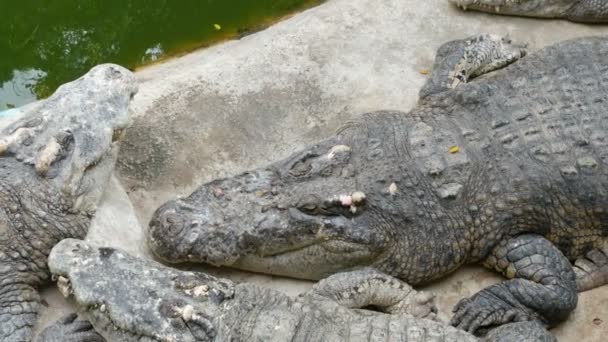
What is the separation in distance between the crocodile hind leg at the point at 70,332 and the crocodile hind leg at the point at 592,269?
7.88ft

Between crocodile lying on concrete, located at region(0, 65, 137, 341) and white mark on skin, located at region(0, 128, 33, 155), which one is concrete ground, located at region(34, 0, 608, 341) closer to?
crocodile lying on concrete, located at region(0, 65, 137, 341)

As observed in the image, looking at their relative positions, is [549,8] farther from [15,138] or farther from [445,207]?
[15,138]

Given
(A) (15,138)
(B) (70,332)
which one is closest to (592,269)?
(B) (70,332)

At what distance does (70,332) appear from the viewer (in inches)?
148

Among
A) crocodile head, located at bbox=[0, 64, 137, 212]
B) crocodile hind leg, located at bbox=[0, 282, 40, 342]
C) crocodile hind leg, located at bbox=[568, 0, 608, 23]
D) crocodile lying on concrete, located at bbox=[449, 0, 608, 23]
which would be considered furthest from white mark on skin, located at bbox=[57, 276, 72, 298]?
crocodile hind leg, located at bbox=[568, 0, 608, 23]

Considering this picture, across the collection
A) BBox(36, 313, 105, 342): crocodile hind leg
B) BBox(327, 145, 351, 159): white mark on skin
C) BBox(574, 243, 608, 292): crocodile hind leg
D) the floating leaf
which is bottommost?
BBox(574, 243, 608, 292): crocodile hind leg

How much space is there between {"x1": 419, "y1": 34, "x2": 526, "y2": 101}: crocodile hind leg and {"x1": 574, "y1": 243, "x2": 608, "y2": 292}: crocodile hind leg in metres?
1.29

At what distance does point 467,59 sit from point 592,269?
1528 mm

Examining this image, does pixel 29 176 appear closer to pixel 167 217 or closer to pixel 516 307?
pixel 167 217

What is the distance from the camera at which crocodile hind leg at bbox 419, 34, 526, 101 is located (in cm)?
504

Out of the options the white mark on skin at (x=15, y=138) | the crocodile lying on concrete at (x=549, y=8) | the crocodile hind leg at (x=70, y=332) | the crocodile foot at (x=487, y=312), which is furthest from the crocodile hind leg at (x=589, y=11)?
the crocodile hind leg at (x=70, y=332)

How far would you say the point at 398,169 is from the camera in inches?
165

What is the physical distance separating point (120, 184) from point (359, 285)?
1.47 m

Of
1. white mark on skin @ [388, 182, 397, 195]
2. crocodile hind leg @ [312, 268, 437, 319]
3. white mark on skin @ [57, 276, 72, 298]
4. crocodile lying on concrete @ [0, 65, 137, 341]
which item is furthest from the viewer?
white mark on skin @ [388, 182, 397, 195]
